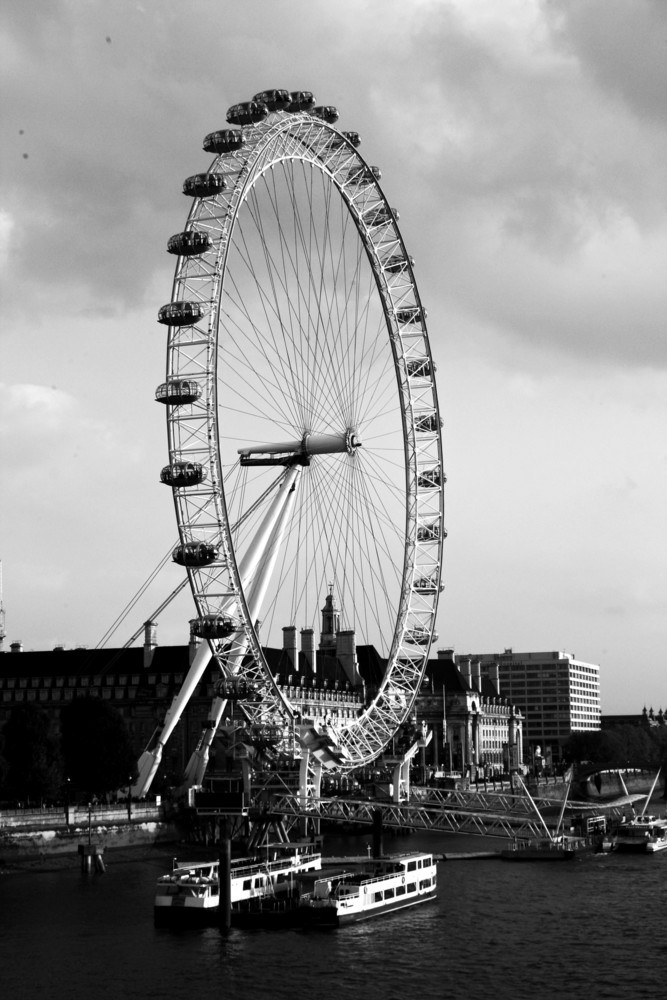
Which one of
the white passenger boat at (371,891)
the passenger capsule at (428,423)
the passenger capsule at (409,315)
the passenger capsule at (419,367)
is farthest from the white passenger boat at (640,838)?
the passenger capsule at (409,315)

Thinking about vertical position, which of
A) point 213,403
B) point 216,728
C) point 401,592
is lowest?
point 216,728

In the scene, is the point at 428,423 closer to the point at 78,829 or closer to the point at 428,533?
the point at 428,533

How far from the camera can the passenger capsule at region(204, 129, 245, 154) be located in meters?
57.0

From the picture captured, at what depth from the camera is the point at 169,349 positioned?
57.1 meters

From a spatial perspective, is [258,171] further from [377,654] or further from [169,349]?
[377,654]

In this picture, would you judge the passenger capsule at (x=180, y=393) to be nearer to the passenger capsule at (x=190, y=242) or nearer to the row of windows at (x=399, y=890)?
the passenger capsule at (x=190, y=242)

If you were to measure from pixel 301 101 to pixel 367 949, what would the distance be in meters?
34.3

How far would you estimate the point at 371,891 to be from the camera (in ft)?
157

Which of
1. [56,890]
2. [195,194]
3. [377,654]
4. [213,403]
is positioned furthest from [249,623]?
[377,654]

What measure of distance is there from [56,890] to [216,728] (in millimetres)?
24231

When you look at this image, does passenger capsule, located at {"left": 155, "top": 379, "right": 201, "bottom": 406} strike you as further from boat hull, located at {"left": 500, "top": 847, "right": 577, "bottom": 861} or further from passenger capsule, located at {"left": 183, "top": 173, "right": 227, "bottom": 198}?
boat hull, located at {"left": 500, "top": 847, "right": 577, "bottom": 861}

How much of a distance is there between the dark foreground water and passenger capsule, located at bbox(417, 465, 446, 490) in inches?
889

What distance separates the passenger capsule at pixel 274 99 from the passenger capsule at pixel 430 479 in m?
20.6

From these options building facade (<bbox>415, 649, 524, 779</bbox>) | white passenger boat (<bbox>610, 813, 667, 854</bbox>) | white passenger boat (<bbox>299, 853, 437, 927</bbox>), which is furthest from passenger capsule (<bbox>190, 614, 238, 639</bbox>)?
building facade (<bbox>415, 649, 524, 779</bbox>)
